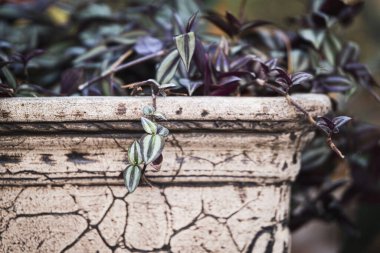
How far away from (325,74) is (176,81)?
0.96 feet

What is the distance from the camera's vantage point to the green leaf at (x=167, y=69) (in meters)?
0.72

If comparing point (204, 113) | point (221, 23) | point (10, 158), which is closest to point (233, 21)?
point (221, 23)

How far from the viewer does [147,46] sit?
0.83 metres

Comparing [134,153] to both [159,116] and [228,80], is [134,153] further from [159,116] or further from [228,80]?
[228,80]

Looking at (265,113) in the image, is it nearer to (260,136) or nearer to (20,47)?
(260,136)

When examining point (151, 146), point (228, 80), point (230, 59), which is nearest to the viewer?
point (151, 146)

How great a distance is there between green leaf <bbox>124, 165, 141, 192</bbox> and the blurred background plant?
17cm

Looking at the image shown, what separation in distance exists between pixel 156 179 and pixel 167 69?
0.58ft

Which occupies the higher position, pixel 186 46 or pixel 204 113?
pixel 186 46

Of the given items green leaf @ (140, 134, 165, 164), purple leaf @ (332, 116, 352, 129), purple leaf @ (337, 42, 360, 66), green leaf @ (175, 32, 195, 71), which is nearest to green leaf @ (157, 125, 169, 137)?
green leaf @ (140, 134, 165, 164)

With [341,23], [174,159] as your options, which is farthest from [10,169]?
[341,23]

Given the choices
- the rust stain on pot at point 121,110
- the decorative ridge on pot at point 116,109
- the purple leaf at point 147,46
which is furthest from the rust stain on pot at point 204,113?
the purple leaf at point 147,46

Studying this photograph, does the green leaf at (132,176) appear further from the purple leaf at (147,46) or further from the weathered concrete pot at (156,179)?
the purple leaf at (147,46)

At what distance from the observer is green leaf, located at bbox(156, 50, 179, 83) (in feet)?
2.36
